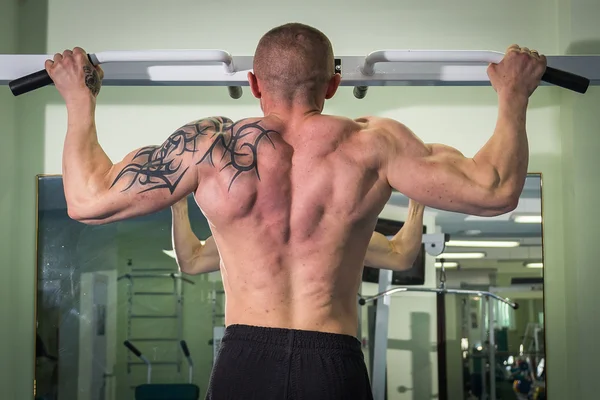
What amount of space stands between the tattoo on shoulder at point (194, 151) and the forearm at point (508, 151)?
0.53 metres

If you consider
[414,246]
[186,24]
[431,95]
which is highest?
[186,24]

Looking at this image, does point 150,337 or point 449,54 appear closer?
point 449,54

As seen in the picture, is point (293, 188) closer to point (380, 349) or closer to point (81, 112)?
point (81, 112)

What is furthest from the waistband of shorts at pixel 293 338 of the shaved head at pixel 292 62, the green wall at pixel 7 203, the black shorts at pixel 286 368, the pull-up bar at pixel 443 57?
the green wall at pixel 7 203

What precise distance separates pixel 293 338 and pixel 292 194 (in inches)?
12.8

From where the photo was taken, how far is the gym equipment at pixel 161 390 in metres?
3.70

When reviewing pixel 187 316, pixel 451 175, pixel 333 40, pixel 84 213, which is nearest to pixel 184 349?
pixel 187 316

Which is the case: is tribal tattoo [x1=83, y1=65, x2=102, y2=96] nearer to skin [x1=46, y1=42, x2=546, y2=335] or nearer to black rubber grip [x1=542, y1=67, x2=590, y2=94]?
Answer: skin [x1=46, y1=42, x2=546, y2=335]

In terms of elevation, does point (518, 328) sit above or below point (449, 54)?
below

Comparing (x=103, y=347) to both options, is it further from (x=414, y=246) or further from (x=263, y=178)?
(x=263, y=178)

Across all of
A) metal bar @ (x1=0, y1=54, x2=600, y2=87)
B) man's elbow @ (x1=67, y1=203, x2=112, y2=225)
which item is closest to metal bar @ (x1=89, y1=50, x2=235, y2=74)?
metal bar @ (x1=0, y1=54, x2=600, y2=87)

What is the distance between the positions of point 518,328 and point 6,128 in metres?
2.59

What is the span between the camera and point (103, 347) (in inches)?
A: 147

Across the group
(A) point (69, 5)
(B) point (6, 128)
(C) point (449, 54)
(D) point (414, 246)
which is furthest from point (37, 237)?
(C) point (449, 54)
